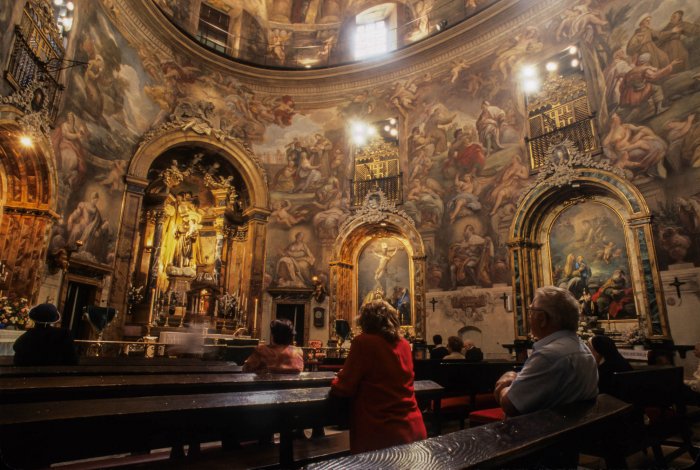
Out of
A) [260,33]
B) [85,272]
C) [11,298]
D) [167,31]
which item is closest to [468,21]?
[260,33]

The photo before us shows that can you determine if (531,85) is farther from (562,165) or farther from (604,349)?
(604,349)

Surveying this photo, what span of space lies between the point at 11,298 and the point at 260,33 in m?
14.9

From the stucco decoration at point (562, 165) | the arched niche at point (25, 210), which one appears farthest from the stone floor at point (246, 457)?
the stucco decoration at point (562, 165)

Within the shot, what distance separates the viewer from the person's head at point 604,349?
4.14 meters

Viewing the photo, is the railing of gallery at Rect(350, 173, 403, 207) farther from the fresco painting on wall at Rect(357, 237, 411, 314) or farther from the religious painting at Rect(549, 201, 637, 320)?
the religious painting at Rect(549, 201, 637, 320)

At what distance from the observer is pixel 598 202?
37.5 feet

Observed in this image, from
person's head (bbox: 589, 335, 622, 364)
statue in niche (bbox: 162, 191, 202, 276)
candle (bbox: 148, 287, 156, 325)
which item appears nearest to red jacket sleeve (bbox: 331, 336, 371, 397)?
person's head (bbox: 589, 335, 622, 364)

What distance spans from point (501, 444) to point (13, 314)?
32.9 ft

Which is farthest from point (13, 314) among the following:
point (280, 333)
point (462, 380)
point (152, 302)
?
point (462, 380)

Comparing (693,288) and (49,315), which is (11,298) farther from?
(693,288)

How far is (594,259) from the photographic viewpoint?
442 inches

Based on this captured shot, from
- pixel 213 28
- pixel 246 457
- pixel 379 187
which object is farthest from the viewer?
pixel 213 28

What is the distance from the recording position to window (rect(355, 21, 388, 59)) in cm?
1852

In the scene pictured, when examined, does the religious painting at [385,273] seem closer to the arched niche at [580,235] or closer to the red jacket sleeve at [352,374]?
the arched niche at [580,235]
